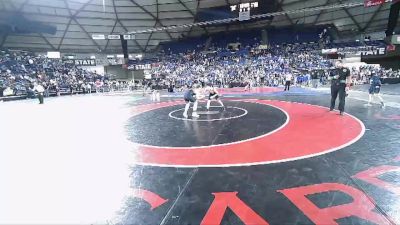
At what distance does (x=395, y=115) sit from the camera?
8.88 meters

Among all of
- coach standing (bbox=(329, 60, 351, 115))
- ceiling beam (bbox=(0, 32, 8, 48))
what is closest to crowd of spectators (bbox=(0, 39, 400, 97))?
ceiling beam (bbox=(0, 32, 8, 48))

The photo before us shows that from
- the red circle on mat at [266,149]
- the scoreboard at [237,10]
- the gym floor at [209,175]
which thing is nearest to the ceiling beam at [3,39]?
the scoreboard at [237,10]

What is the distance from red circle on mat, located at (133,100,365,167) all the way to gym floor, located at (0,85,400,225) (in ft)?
0.07

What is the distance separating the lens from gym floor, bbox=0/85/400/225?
3121 mm

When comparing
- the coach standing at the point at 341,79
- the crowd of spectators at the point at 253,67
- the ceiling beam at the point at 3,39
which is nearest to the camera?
the coach standing at the point at 341,79

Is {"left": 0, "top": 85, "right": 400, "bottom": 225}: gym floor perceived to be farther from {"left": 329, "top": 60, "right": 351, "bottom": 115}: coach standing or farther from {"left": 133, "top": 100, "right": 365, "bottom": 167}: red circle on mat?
{"left": 329, "top": 60, "right": 351, "bottom": 115}: coach standing

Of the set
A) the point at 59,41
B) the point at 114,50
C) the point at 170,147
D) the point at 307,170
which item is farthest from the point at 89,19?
the point at 307,170

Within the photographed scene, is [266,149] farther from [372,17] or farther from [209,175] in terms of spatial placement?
[372,17]

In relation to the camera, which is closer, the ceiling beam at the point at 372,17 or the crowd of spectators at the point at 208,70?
the crowd of spectators at the point at 208,70

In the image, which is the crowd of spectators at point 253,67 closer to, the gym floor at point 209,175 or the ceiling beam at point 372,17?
the ceiling beam at point 372,17

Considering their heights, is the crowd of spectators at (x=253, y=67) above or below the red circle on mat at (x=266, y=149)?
above

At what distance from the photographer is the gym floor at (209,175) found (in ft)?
10.2

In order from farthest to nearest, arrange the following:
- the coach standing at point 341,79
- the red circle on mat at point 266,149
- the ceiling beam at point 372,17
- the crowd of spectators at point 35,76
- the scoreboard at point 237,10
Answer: the ceiling beam at point 372,17
the scoreboard at point 237,10
the crowd of spectators at point 35,76
the coach standing at point 341,79
the red circle on mat at point 266,149

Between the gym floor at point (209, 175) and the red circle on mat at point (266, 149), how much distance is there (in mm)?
21
